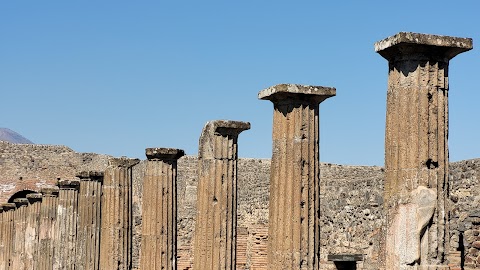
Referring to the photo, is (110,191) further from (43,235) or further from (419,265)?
(419,265)

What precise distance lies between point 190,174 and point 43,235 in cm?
1688

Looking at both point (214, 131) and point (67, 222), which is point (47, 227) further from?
point (214, 131)

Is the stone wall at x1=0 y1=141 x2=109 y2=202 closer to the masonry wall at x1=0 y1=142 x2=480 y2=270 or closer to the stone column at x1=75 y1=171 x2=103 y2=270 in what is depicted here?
the masonry wall at x1=0 y1=142 x2=480 y2=270

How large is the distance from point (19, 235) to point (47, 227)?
4.93 metres

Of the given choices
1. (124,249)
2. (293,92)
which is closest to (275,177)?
(293,92)

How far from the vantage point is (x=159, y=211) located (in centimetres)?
1505

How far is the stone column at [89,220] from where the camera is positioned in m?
18.5

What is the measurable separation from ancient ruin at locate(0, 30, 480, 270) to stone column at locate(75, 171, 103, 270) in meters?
0.03

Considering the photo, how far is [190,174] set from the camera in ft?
133

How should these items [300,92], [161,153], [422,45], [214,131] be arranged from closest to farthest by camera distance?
[422,45] → [300,92] → [214,131] → [161,153]

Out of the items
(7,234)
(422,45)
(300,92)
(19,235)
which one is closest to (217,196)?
(300,92)

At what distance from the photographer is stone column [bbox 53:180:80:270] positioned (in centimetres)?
2048

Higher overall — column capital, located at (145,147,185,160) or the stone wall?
the stone wall

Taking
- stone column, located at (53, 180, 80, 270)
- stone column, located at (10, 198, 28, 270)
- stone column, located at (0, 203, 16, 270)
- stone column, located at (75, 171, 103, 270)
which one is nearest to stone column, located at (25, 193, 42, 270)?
stone column, located at (10, 198, 28, 270)
